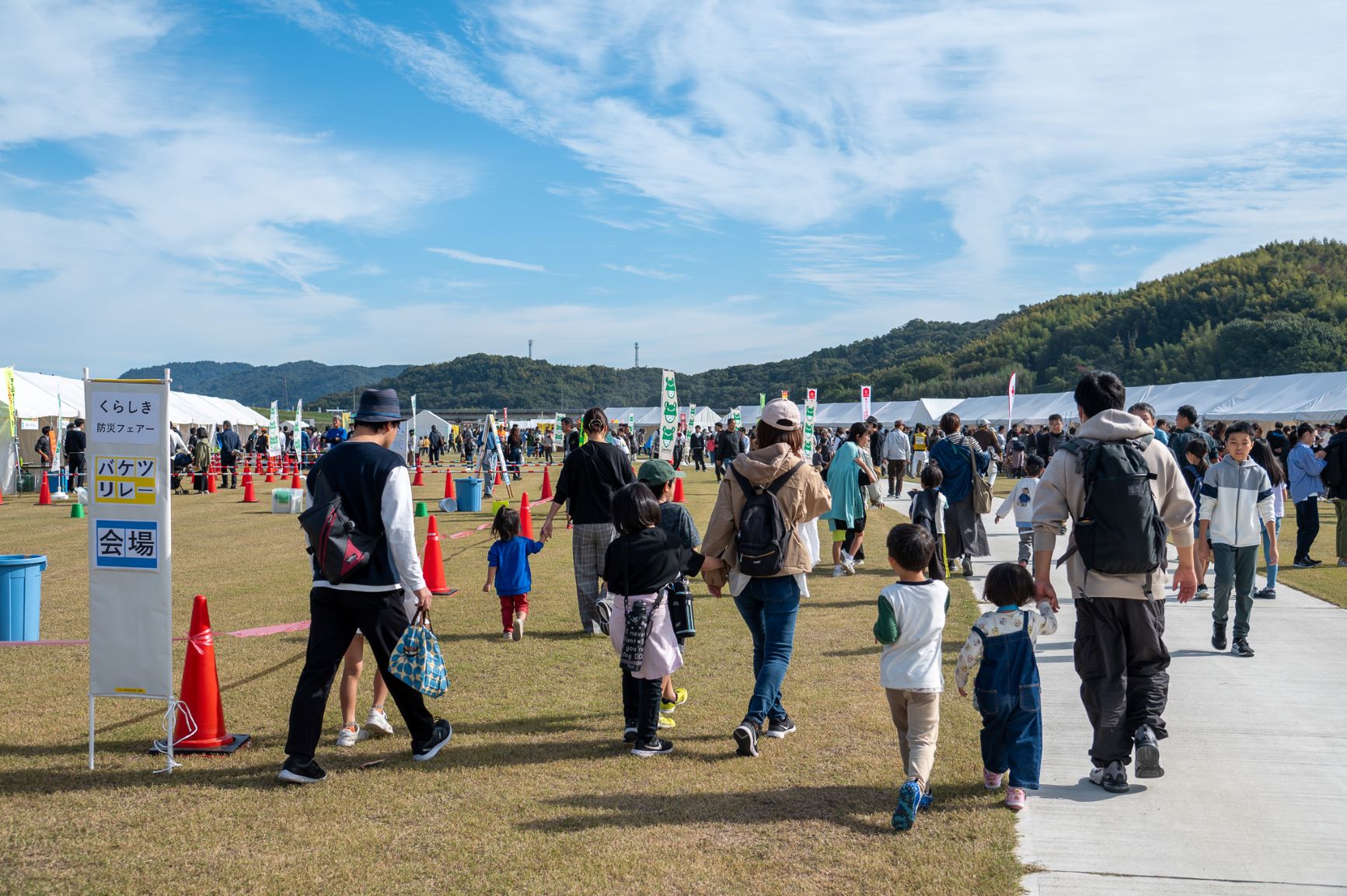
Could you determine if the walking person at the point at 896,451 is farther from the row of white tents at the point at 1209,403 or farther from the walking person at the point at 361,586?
the walking person at the point at 361,586

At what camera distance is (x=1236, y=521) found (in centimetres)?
691

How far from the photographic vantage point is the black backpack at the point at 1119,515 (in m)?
4.10

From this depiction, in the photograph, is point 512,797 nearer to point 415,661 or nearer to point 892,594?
point 415,661

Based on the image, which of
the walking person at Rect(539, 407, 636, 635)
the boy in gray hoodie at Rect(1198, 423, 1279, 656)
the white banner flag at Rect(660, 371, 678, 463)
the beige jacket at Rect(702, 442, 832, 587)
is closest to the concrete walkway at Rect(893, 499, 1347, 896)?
the boy in gray hoodie at Rect(1198, 423, 1279, 656)

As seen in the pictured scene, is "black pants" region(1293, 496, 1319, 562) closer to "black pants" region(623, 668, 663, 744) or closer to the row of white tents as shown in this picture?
the row of white tents

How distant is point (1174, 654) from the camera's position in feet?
23.2

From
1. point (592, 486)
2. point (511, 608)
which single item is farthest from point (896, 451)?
point (592, 486)

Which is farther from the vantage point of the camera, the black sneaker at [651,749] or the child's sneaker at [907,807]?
the black sneaker at [651,749]

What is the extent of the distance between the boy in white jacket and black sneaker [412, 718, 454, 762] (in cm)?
228

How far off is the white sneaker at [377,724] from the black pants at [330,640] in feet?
2.14

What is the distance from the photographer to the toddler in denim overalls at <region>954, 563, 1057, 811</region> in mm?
Result: 4051

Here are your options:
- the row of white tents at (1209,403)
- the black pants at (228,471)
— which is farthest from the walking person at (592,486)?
the black pants at (228,471)

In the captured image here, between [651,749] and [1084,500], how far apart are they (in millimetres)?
2439

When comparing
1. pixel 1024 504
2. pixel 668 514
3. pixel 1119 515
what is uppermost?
pixel 1119 515
